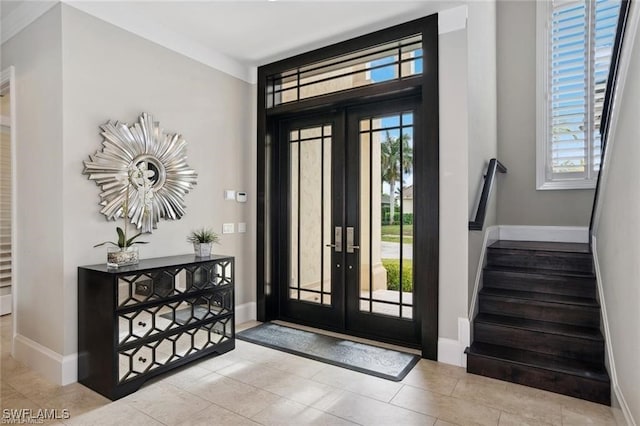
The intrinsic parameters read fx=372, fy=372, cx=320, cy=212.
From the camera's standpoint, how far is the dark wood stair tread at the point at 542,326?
2815mm

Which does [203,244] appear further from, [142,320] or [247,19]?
[247,19]

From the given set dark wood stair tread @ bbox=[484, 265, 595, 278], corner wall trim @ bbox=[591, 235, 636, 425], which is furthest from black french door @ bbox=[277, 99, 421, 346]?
corner wall trim @ bbox=[591, 235, 636, 425]

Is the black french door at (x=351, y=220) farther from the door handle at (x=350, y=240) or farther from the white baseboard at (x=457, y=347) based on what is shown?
the white baseboard at (x=457, y=347)

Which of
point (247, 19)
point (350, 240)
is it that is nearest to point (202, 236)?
point (350, 240)

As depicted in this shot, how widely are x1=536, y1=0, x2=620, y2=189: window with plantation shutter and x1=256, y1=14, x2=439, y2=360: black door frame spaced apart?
220cm

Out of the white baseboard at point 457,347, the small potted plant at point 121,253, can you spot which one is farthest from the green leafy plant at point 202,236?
the white baseboard at point 457,347

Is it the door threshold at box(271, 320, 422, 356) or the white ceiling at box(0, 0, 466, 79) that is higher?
the white ceiling at box(0, 0, 466, 79)

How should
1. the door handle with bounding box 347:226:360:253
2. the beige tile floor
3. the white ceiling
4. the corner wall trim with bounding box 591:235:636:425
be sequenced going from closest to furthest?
1. the corner wall trim with bounding box 591:235:636:425
2. the beige tile floor
3. the white ceiling
4. the door handle with bounding box 347:226:360:253

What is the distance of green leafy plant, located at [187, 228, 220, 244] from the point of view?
343 centimetres

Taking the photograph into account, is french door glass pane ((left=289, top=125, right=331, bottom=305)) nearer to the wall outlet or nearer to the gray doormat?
the gray doormat

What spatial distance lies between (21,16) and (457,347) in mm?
4527

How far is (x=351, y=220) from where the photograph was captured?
12.6ft

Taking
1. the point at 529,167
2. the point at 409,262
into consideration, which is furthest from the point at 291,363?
the point at 529,167

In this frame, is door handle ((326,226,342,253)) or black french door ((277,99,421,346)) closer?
black french door ((277,99,421,346))
